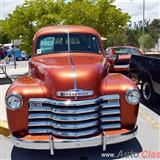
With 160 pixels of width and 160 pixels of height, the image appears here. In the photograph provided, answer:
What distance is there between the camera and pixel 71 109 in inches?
206

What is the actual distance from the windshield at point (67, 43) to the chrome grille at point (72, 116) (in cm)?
188

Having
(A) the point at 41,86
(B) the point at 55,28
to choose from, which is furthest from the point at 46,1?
(A) the point at 41,86

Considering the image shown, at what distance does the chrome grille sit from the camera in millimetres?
Result: 5238

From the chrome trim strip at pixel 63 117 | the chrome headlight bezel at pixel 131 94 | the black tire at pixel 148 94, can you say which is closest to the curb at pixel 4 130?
the chrome trim strip at pixel 63 117

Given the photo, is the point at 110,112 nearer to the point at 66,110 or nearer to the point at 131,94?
the point at 131,94

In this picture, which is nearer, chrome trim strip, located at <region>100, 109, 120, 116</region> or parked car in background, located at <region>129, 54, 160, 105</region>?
chrome trim strip, located at <region>100, 109, 120, 116</region>

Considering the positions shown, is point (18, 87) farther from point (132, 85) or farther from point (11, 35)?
point (11, 35)

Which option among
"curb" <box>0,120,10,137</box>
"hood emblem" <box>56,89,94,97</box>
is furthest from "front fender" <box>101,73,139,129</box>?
"curb" <box>0,120,10,137</box>

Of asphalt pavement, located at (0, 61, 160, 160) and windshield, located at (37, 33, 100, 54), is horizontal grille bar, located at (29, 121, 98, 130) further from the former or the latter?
windshield, located at (37, 33, 100, 54)

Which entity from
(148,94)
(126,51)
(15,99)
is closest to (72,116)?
(15,99)

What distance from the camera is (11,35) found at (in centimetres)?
1764

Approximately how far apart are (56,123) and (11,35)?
13013 mm

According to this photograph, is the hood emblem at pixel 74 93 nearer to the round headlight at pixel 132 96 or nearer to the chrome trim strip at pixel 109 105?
the chrome trim strip at pixel 109 105

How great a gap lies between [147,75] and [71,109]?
4.33m
